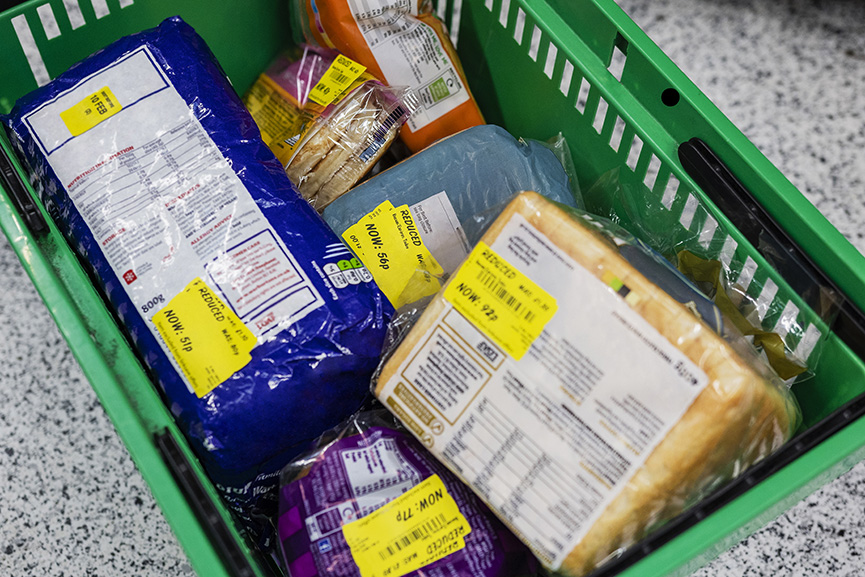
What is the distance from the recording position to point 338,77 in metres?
0.99

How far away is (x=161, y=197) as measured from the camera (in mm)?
788

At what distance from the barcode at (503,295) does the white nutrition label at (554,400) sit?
22 millimetres

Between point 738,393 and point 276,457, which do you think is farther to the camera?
point 276,457

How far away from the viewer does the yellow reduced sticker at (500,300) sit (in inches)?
26.6

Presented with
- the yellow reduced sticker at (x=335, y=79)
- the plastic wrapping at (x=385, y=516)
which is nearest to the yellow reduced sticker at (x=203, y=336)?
the plastic wrapping at (x=385, y=516)

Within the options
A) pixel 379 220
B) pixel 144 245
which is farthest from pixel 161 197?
pixel 379 220

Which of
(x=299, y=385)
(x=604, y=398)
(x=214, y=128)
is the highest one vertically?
(x=214, y=128)

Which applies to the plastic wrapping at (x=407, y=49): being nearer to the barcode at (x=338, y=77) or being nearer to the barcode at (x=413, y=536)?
the barcode at (x=338, y=77)

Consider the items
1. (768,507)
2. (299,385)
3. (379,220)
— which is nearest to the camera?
(768,507)

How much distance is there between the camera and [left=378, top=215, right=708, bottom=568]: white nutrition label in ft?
2.11

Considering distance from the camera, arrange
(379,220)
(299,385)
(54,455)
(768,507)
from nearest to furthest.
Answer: (768,507)
(299,385)
(379,220)
(54,455)

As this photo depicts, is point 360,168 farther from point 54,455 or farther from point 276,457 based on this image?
point 54,455

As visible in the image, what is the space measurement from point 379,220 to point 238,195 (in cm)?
18

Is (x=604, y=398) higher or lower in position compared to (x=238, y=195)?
lower
